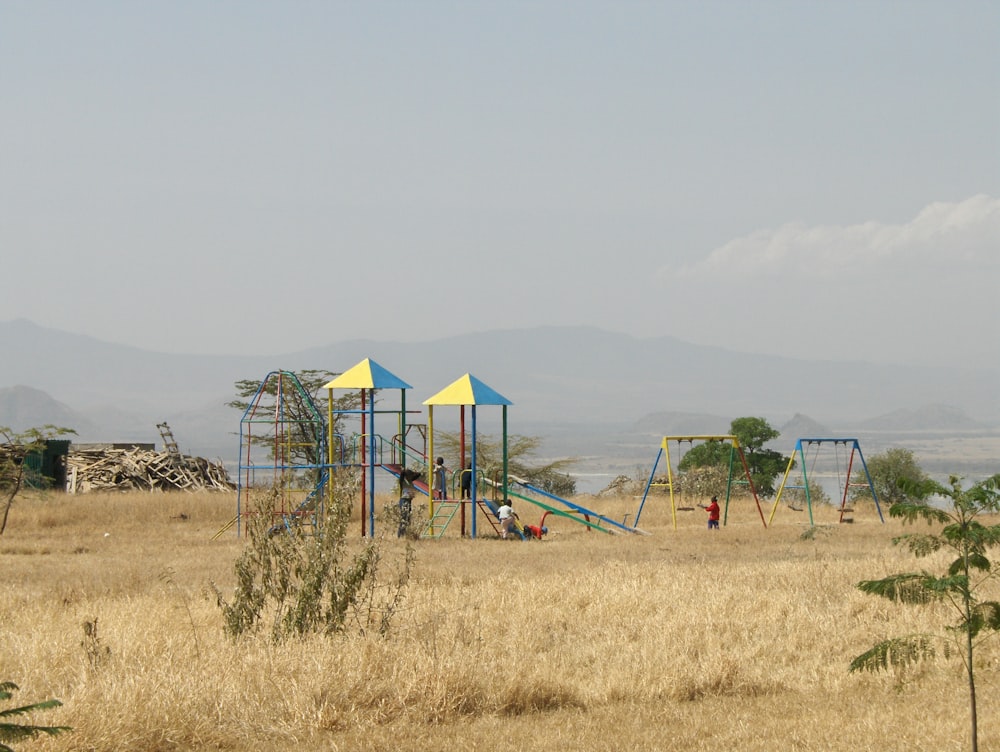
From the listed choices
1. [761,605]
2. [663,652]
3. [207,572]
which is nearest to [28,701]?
[663,652]

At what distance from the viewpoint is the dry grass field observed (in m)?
8.67

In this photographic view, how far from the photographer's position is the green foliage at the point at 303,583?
1138cm

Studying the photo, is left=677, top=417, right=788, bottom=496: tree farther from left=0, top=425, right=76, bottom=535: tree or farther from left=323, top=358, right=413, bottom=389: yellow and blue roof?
left=323, top=358, right=413, bottom=389: yellow and blue roof

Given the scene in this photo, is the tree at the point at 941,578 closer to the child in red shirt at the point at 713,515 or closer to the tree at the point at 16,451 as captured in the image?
the child in red shirt at the point at 713,515

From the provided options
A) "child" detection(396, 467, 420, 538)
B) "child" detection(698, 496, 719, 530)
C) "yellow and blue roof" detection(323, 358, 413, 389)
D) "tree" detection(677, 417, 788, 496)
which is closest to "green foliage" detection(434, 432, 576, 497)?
"tree" detection(677, 417, 788, 496)

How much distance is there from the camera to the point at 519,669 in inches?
402

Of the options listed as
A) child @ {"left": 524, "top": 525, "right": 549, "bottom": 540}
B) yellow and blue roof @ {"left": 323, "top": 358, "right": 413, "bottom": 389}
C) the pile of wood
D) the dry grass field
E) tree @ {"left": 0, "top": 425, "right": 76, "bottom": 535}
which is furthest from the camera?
the pile of wood

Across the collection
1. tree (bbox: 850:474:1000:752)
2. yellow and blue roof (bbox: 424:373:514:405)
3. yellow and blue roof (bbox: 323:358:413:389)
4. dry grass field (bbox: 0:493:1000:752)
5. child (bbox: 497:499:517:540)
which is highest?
yellow and blue roof (bbox: 323:358:413:389)

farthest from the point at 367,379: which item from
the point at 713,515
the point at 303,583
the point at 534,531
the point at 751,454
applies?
the point at 751,454

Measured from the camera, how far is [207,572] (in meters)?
19.8

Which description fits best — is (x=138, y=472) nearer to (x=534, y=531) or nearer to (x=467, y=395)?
(x=467, y=395)

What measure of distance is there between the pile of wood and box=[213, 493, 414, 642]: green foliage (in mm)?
36546

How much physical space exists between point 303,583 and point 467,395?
19.0 m

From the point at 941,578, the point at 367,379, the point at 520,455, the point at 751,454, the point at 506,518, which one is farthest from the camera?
the point at 751,454
